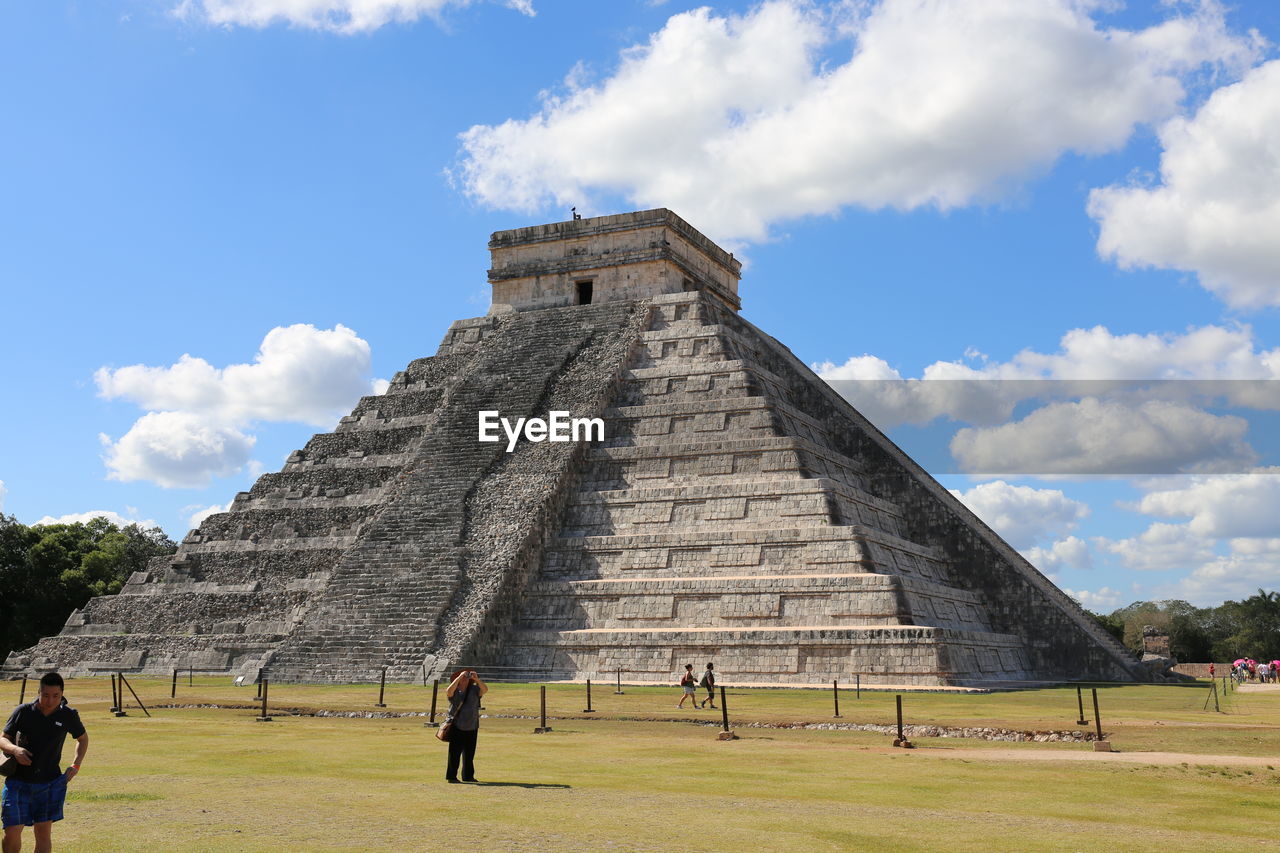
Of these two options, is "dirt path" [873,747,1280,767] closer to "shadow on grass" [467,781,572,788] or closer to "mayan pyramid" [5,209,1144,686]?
"shadow on grass" [467,781,572,788]

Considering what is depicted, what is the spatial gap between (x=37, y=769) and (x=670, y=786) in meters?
4.84

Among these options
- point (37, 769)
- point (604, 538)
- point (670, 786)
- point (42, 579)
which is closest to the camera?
point (37, 769)

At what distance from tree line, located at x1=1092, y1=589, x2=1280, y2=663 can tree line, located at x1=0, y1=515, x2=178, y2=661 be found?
3862cm

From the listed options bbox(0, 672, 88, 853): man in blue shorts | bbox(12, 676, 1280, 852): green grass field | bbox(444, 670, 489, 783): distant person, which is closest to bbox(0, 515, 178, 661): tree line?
bbox(12, 676, 1280, 852): green grass field

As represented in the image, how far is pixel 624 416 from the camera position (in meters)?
26.9

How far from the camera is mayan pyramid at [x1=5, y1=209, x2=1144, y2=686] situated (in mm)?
21703

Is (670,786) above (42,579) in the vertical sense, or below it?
below

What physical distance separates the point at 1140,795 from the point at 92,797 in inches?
306

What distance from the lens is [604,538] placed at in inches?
952

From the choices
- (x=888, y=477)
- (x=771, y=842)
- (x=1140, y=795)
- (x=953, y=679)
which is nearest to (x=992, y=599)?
(x=888, y=477)

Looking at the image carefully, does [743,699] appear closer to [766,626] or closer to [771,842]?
[766,626]

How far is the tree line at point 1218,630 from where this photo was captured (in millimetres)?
55628

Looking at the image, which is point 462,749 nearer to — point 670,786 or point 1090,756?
point 670,786

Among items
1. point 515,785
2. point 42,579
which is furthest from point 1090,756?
point 42,579
